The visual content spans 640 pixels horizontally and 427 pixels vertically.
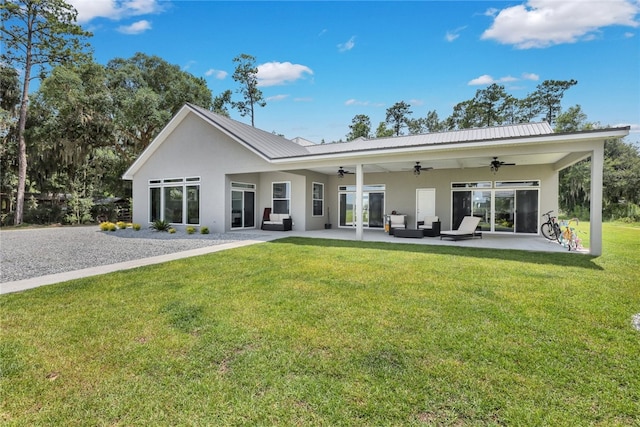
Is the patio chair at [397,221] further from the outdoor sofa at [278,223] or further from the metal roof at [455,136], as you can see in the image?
the outdoor sofa at [278,223]

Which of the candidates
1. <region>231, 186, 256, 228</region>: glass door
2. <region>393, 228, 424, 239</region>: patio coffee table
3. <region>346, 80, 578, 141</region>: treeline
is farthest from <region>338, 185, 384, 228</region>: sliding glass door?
<region>346, 80, 578, 141</region>: treeline

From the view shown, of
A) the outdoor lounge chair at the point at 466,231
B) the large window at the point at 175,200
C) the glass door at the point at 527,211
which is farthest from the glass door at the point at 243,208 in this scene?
the glass door at the point at 527,211

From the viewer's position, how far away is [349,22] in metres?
11.7

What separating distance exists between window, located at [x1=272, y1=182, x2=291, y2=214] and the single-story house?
5 centimetres

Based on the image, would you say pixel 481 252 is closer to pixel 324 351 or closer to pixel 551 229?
pixel 551 229

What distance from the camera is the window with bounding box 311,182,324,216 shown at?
14844 millimetres

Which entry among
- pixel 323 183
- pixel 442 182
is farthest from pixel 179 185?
pixel 442 182

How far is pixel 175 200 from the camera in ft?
48.1

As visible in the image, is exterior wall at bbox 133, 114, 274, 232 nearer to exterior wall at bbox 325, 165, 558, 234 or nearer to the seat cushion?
exterior wall at bbox 325, 165, 558, 234

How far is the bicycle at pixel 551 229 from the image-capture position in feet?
33.6

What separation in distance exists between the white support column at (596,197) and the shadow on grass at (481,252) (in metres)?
0.48

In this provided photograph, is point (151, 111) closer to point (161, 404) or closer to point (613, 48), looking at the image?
point (161, 404)

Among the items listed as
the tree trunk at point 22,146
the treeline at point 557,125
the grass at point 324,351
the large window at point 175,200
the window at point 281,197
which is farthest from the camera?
the treeline at point 557,125

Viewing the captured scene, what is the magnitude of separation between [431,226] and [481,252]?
4127mm
